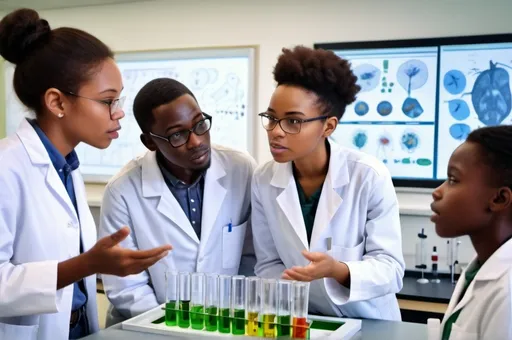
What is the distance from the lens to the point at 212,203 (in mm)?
1870

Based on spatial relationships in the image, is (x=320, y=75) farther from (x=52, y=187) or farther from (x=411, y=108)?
(x=411, y=108)

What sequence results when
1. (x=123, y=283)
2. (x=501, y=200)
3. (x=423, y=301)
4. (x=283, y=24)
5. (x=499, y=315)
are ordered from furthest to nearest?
(x=283, y=24) → (x=423, y=301) → (x=123, y=283) → (x=501, y=200) → (x=499, y=315)

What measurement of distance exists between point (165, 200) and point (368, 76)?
1675 millimetres

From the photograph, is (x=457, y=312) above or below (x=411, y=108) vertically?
below

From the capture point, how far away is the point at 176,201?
1.85m

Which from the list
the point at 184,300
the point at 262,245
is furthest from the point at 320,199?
the point at 184,300

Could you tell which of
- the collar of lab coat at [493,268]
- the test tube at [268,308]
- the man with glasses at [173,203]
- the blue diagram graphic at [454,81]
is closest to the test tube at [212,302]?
the test tube at [268,308]

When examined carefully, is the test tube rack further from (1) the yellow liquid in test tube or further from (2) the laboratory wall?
(2) the laboratory wall

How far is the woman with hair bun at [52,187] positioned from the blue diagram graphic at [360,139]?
1.80 meters

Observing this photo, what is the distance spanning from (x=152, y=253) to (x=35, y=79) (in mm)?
622

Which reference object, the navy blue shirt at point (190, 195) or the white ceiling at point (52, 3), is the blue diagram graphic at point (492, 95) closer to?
the navy blue shirt at point (190, 195)

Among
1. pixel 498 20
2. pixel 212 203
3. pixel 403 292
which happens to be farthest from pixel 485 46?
pixel 212 203

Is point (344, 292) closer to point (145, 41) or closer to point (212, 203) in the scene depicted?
point (212, 203)

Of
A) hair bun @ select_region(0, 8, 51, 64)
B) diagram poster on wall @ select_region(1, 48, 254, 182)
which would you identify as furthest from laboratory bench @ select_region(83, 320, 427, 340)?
diagram poster on wall @ select_region(1, 48, 254, 182)
